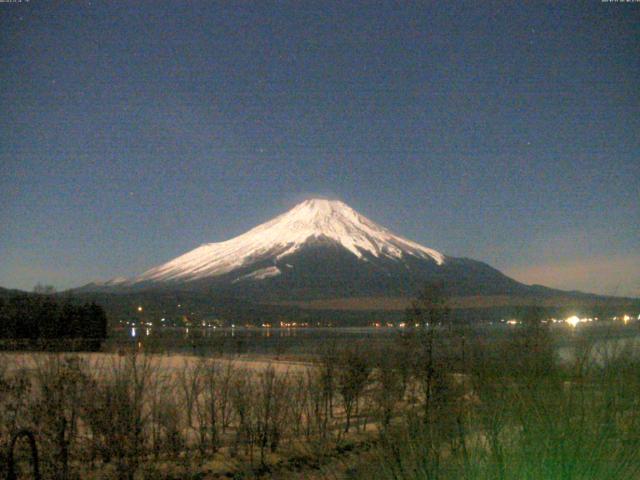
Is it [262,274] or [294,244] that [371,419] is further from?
[294,244]

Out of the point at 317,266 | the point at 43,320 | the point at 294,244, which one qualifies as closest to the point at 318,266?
the point at 317,266

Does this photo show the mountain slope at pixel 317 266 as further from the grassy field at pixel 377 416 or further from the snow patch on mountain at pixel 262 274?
the grassy field at pixel 377 416

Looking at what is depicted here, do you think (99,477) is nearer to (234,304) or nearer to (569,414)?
(569,414)

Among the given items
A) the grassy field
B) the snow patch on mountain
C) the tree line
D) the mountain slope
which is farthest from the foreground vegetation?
the snow patch on mountain

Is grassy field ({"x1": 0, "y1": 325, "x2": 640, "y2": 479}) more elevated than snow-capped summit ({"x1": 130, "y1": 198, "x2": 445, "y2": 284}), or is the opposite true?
snow-capped summit ({"x1": 130, "y1": 198, "x2": 445, "y2": 284})

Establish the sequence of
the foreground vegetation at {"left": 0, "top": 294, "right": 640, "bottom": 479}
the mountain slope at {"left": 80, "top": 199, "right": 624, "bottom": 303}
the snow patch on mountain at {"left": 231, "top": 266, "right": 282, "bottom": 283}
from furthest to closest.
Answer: the snow patch on mountain at {"left": 231, "top": 266, "right": 282, "bottom": 283}, the mountain slope at {"left": 80, "top": 199, "right": 624, "bottom": 303}, the foreground vegetation at {"left": 0, "top": 294, "right": 640, "bottom": 479}

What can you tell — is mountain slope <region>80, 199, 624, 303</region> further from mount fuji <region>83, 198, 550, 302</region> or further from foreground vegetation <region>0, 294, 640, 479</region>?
foreground vegetation <region>0, 294, 640, 479</region>

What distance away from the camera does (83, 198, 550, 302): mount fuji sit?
514 feet

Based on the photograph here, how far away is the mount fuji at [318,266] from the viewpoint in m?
157

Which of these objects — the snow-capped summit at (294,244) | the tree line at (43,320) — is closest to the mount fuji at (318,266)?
the snow-capped summit at (294,244)

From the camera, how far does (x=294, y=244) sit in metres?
181

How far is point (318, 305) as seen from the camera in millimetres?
160375

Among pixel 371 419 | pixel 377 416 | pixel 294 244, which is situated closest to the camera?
pixel 377 416

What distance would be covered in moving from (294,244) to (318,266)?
1434cm
